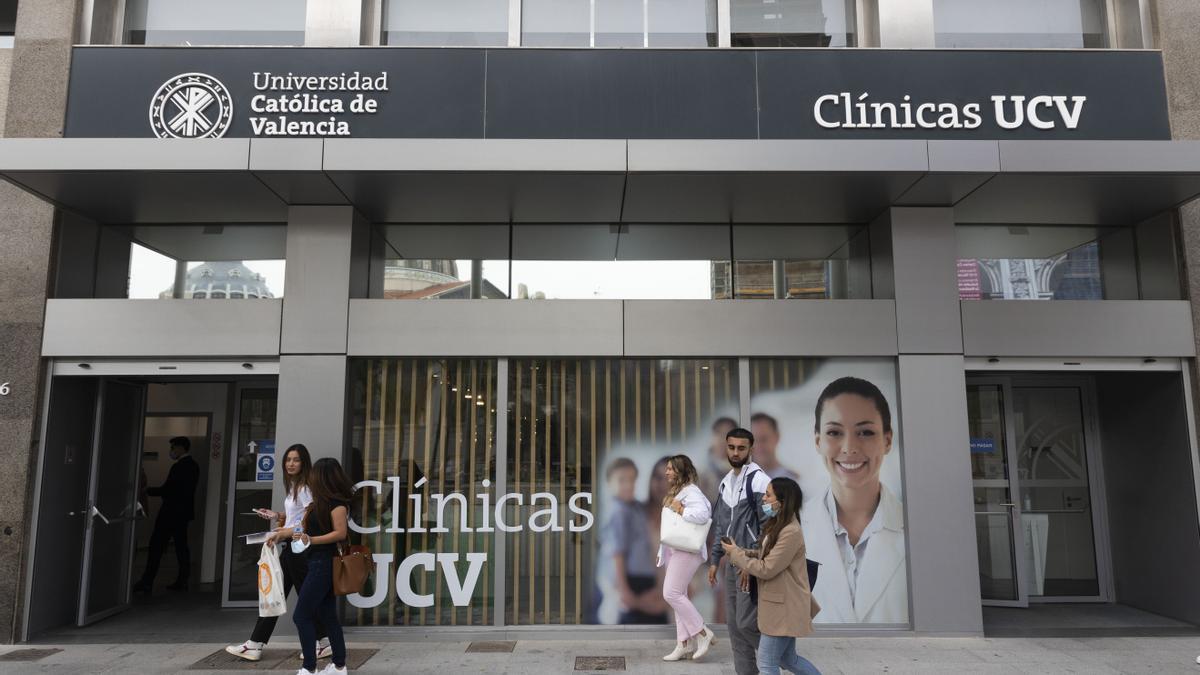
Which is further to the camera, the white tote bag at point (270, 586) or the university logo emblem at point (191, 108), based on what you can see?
the university logo emblem at point (191, 108)

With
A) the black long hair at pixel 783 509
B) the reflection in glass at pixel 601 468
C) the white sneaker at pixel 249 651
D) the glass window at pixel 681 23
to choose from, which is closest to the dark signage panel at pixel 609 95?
the glass window at pixel 681 23

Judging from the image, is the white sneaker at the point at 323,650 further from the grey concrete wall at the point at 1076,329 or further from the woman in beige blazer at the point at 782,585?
the grey concrete wall at the point at 1076,329

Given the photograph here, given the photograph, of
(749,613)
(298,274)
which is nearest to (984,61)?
(749,613)

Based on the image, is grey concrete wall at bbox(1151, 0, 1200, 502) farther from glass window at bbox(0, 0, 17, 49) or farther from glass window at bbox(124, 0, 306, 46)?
glass window at bbox(0, 0, 17, 49)

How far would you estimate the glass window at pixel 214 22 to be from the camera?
24.9 feet

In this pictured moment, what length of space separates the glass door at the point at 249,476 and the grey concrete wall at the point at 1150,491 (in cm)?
948

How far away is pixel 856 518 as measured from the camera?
23.3 feet

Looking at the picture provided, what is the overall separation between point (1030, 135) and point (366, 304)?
6.31 meters

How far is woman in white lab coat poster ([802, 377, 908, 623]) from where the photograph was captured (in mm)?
6996

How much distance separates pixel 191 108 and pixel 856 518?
722 centimetres

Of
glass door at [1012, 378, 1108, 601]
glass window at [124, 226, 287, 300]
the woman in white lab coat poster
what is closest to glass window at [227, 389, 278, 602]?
glass window at [124, 226, 287, 300]

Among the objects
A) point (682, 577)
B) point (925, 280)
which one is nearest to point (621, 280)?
point (925, 280)

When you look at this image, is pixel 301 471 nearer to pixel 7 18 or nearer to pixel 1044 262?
pixel 7 18

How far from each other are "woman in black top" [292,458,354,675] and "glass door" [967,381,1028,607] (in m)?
6.70
